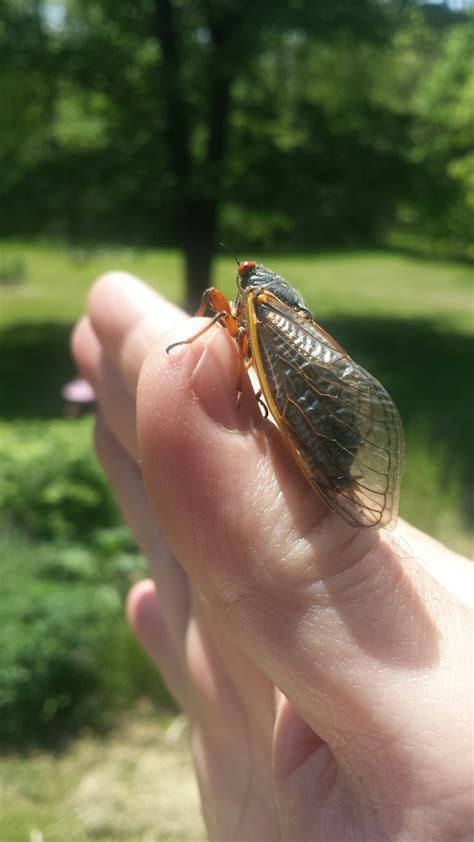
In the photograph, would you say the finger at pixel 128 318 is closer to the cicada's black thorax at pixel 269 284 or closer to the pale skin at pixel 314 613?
the cicada's black thorax at pixel 269 284

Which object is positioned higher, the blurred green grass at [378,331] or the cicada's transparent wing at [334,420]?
the cicada's transparent wing at [334,420]

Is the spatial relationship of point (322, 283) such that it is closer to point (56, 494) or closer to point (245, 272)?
point (56, 494)

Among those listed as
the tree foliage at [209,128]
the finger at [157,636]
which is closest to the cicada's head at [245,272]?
the finger at [157,636]

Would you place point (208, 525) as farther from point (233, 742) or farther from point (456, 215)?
point (456, 215)

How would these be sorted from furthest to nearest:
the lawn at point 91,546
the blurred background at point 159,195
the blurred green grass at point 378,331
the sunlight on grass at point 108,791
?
the blurred green grass at point 378,331, the blurred background at point 159,195, the lawn at point 91,546, the sunlight on grass at point 108,791

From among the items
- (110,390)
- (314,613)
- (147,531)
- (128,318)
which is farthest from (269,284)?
(147,531)

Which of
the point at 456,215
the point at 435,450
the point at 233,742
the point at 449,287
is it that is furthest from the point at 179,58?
the point at 449,287

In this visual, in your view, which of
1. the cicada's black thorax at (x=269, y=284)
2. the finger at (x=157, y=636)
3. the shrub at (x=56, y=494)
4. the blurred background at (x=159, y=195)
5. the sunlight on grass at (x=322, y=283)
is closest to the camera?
the cicada's black thorax at (x=269, y=284)
